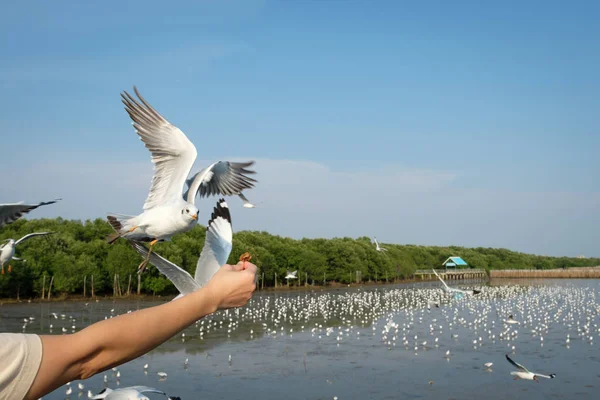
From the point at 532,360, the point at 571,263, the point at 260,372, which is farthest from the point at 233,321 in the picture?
the point at 571,263

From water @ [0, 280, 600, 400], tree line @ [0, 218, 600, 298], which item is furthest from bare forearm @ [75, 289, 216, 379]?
tree line @ [0, 218, 600, 298]

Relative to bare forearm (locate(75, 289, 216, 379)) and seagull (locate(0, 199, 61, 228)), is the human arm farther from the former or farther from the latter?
seagull (locate(0, 199, 61, 228))

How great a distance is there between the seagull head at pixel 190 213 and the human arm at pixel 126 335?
1.32 metres

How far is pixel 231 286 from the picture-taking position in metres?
2.10

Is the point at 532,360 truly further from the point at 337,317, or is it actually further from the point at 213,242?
the point at 213,242

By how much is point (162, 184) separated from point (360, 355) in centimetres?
2465

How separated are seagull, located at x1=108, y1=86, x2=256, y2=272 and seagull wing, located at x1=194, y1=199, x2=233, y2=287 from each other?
7.1 inches

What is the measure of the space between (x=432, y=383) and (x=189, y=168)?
64.1ft

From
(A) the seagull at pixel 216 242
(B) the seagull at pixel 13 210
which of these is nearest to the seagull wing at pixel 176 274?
→ (A) the seagull at pixel 216 242

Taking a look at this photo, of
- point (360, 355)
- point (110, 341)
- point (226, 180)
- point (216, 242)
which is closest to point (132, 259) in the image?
point (360, 355)

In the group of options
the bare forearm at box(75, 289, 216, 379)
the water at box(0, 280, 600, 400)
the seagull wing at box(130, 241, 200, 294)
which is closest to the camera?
the bare forearm at box(75, 289, 216, 379)

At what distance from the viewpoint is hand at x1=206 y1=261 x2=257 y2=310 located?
82.3 inches

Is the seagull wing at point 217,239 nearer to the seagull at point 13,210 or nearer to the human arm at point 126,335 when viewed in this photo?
the human arm at point 126,335

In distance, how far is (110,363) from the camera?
1913 mm
